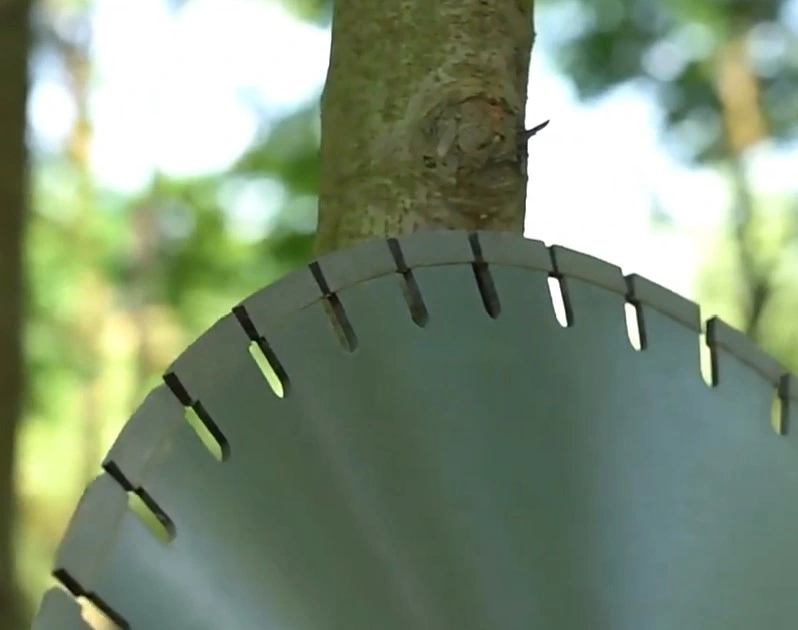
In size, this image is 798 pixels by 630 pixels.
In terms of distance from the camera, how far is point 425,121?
1.70ft

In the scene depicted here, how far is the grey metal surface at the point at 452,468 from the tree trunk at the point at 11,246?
381 millimetres

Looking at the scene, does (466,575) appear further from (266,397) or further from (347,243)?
(347,243)

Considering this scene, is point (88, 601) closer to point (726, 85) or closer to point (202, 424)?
point (202, 424)

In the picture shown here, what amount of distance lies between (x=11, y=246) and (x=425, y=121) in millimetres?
381

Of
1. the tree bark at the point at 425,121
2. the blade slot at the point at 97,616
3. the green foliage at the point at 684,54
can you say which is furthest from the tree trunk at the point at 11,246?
the green foliage at the point at 684,54

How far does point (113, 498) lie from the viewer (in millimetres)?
348

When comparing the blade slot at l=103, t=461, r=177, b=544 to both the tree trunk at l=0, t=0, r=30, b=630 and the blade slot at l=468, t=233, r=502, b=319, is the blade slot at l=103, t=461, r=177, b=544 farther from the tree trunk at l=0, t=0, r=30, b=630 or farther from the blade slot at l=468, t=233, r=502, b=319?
the tree trunk at l=0, t=0, r=30, b=630

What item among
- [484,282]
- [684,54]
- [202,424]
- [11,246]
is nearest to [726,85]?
[684,54]

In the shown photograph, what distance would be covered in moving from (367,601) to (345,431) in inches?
2.6

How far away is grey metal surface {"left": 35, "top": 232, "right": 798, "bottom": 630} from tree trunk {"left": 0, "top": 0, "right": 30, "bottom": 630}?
15.0 inches

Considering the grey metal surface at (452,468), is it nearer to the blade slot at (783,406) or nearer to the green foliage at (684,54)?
the blade slot at (783,406)

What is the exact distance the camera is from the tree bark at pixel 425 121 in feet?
1.68

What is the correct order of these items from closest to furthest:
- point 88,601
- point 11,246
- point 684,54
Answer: point 88,601 < point 11,246 < point 684,54

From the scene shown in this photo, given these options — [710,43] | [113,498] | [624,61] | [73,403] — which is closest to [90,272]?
[73,403]
